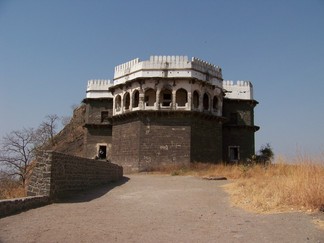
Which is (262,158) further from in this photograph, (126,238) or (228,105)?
(126,238)

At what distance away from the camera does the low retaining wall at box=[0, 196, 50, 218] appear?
8695 millimetres

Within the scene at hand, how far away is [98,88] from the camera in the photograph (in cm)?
3144

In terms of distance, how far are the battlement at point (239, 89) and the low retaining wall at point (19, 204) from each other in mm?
22183

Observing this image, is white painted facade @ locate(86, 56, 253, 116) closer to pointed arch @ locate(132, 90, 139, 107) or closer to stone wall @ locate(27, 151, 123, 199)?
pointed arch @ locate(132, 90, 139, 107)

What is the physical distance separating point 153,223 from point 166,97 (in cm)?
1862

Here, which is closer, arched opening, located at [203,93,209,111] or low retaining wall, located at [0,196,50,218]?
low retaining wall, located at [0,196,50,218]

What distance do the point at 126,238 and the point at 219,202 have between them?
187 inches

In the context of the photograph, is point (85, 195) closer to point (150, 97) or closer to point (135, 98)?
point (150, 97)

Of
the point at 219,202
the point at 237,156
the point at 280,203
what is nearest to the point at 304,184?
the point at 280,203

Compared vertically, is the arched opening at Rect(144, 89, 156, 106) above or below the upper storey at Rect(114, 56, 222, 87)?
below

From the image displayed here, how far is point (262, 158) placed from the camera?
32.2 m

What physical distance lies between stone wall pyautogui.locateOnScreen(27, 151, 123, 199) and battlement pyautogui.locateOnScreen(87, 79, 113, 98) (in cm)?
1648

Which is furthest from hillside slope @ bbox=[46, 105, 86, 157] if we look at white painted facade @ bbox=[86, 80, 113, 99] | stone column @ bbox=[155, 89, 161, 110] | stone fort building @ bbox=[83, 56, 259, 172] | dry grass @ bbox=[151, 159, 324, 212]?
dry grass @ bbox=[151, 159, 324, 212]

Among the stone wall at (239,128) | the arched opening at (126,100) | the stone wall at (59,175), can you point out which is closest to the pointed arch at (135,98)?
the arched opening at (126,100)
